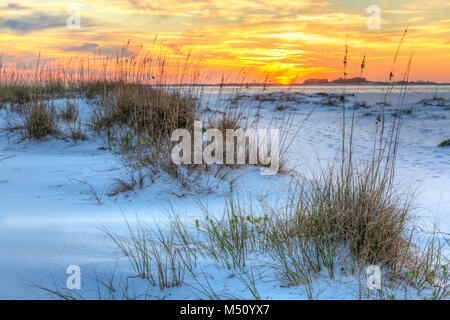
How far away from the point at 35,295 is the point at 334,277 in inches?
61.9

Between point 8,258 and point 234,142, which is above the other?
point 234,142

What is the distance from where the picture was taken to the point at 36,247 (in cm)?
237

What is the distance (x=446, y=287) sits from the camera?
1.78 metres

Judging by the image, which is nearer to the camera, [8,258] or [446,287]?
[446,287]

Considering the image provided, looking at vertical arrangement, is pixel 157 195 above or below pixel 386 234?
below

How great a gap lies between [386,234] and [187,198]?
1.99 m

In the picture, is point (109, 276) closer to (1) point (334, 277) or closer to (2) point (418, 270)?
(1) point (334, 277)

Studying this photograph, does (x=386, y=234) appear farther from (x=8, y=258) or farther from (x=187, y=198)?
(x=8, y=258)

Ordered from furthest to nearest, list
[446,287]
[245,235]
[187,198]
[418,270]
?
1. [187,198]
2. [245,235]
3. [418,270]
4. [446,287]
